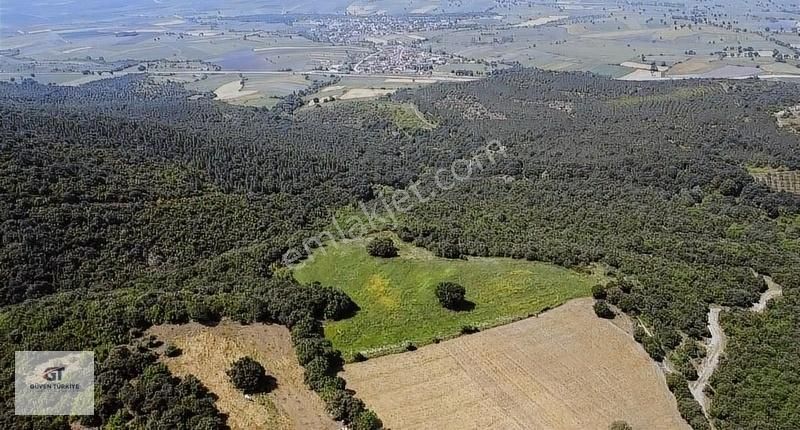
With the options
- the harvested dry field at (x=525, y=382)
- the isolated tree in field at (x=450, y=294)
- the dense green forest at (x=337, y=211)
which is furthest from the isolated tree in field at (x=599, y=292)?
the isolated tree in field at (x=450, y=294)

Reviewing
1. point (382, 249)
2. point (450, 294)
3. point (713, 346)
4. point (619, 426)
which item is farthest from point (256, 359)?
point (713, 346)

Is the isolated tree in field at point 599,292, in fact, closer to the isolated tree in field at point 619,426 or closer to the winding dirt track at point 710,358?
the winding dirt track at point 710,358

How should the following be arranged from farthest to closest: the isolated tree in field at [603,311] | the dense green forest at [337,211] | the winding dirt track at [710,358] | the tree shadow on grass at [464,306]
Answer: the tree shadow on grass at [464,306] < the isolated tree in field at [603,311] < the dense green forest at [337,211] < the winding dirt track at [710,358]

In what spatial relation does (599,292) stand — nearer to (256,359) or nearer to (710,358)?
(710,358)

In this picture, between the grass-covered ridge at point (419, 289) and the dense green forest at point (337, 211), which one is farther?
the grass-covered ridge at point (419, 289)

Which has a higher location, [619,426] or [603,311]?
[603,311]

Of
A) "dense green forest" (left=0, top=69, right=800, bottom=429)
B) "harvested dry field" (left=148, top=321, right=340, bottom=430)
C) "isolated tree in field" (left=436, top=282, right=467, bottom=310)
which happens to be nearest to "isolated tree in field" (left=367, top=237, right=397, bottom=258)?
"dense green forest" (left=0, top=69, right=800, bottom=429)

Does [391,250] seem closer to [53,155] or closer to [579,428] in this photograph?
[579,428]
